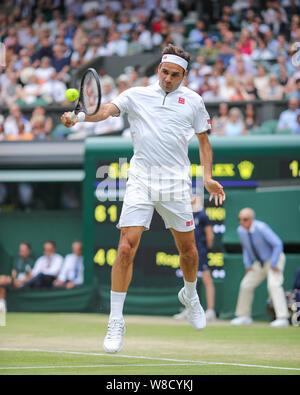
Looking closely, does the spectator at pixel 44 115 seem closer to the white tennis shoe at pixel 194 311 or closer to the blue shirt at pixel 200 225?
the blue shirt at pixel 200 225

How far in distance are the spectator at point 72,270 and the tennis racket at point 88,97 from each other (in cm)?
741

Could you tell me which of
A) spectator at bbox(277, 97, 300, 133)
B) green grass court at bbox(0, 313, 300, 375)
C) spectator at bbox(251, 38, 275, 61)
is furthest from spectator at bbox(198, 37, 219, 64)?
green grass court at bbox(0, 313, 300, 375)

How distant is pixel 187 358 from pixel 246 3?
1313 cm

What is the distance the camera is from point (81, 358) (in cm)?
717

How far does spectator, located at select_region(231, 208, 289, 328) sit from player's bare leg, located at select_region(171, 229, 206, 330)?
4247 mm

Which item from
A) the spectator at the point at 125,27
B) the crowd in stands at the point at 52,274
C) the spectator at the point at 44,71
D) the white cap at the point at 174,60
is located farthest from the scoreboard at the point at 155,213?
the spectator at the point at 125,27

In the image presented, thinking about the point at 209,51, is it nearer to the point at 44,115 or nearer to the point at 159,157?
the point at 44,115

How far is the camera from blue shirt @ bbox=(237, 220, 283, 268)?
1191 centimetres

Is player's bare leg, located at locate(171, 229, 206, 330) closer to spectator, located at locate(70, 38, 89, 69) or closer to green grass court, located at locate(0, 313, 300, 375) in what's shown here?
green grass court, located at locate(0, 313, 300, 375)

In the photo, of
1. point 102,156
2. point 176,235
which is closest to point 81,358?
point 176,235

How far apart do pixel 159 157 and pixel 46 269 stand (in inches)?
305

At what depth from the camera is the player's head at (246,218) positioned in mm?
11945

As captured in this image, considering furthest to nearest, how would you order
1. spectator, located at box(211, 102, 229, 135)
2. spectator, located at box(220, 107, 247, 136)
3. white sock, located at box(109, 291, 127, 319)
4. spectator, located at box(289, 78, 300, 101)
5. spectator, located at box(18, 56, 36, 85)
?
spectator, located at box(18, 56, 36, 85), spectator, located at box(289, 78, 300, 101), spectator, located at box(211, 102, 229, 135), spectator, located at box(220, 107, 247, 136), white sock, located at box(109, 291, 127, 319)
